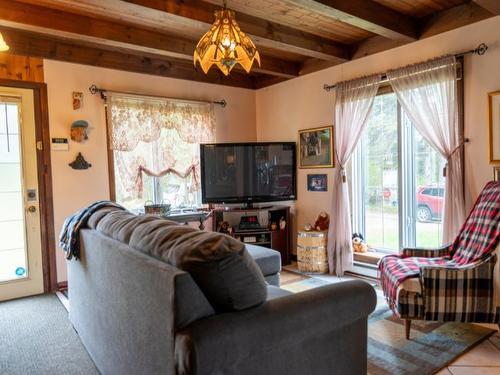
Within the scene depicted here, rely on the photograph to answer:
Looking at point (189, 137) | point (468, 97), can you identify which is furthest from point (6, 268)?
point (468, 97)

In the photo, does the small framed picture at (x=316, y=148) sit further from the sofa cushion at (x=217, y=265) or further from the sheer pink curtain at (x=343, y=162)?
the sofa cushion at (x=217, y=265)

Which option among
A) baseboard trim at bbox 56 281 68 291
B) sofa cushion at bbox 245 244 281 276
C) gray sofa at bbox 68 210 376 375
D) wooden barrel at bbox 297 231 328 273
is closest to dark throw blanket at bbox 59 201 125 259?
gray sofa at bbox 68 210 376 375

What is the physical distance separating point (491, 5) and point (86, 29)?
3213 millimetres

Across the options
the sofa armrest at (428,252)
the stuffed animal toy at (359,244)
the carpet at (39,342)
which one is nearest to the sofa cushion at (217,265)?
the carpet at (39,342)

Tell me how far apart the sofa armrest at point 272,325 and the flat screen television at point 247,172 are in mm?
2923

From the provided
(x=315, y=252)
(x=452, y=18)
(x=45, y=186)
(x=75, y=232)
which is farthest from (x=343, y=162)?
(x=45, y=186)

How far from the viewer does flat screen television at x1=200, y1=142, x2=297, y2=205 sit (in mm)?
4473

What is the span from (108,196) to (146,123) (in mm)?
924

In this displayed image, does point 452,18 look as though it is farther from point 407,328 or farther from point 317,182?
point 407,328

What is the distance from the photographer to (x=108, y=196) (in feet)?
13.1

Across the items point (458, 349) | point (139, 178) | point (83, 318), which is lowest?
point (458, 349)

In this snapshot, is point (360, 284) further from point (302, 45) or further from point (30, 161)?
point (30, 161)

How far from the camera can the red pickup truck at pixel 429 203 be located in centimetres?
344

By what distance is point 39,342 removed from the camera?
2.60 metres
